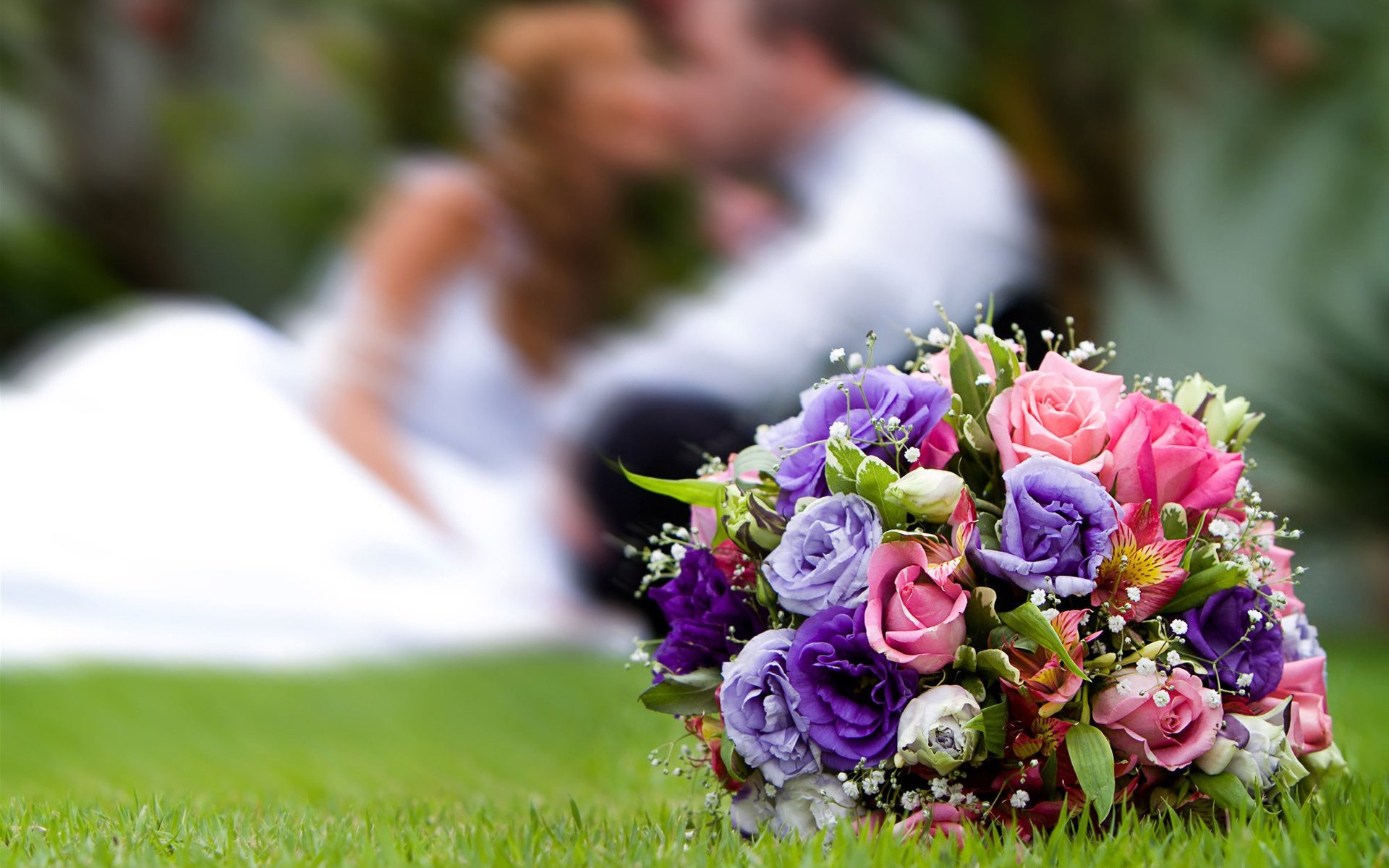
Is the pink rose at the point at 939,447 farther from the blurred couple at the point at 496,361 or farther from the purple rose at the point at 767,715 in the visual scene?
the blurred couple at the point at 496,361

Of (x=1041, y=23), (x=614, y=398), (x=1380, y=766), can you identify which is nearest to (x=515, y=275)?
(x=614, y=398)

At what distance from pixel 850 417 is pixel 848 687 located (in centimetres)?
19

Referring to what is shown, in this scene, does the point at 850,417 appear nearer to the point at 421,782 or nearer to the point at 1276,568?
the point at 1276,568

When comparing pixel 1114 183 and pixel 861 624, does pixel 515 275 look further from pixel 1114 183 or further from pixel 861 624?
pixel 861 624

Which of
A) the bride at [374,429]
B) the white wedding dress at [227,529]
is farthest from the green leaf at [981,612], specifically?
the bride at [374,429]

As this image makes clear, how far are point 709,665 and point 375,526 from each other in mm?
3184

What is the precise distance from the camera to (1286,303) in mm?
5434

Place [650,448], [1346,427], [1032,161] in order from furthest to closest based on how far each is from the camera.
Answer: [1032,161] → [1346,427] → [650,448]

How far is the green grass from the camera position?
0.75 metres

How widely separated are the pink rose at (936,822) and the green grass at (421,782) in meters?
0.02

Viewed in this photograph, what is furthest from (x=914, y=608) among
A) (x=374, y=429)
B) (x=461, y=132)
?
(x=461, y=132)

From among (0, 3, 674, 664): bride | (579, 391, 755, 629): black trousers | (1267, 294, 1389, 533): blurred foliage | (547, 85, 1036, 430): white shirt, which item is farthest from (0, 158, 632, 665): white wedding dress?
(1267, 294, 1389, 533): blurred foliage

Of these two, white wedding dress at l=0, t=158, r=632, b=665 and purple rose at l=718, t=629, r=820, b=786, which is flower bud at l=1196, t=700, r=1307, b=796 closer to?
purple rose at l=718, t=629, r=820, b=786

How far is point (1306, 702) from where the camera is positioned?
94cm
